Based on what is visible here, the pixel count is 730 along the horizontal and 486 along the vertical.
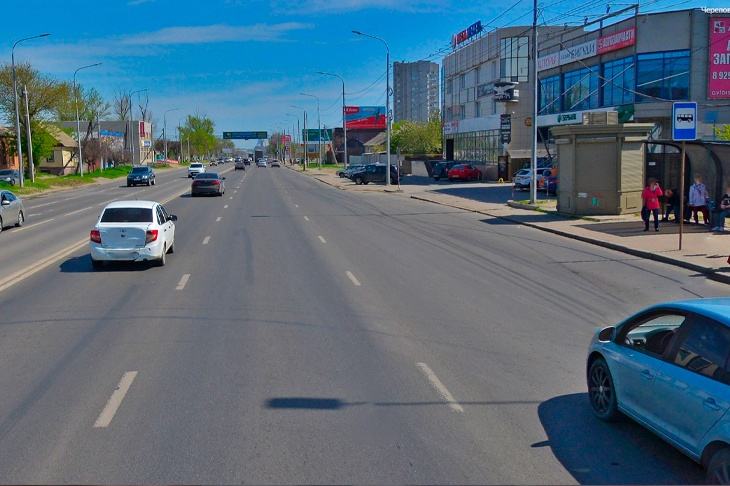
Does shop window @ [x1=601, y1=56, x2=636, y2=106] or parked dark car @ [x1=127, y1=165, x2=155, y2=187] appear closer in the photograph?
shop window @ [x1=601, y1=56, x2=636, y2=106]

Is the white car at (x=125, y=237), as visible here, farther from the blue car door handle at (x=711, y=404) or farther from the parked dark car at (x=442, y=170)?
the parked dark car at (x=442, y=170)

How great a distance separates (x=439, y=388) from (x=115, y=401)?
327 centimetres

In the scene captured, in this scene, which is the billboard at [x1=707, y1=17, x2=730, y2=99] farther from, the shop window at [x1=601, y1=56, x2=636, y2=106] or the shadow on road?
the shadow on road

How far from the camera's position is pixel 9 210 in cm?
2720

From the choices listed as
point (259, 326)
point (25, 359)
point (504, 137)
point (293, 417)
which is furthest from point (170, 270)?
point (504, 137)

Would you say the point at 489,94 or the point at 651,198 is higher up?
the point at 489,94

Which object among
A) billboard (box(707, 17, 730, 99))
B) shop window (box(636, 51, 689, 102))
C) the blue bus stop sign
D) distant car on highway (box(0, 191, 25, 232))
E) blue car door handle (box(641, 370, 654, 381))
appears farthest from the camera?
shop window (box(636, 51, 689, 102))

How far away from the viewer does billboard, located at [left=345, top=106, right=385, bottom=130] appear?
178875mm

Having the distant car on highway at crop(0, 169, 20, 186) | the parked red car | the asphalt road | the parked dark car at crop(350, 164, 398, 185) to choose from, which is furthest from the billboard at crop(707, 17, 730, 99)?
the distant car on highway at crop(0, 169, 20, 186)

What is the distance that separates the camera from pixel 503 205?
38000 millimetres

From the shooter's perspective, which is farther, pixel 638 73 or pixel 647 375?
pixel 638 73

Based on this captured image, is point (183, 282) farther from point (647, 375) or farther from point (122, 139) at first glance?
point (122, 139)

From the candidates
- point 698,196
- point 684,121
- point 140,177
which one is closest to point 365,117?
point 140,177

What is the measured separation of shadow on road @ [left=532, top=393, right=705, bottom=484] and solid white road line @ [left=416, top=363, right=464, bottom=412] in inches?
31.4
